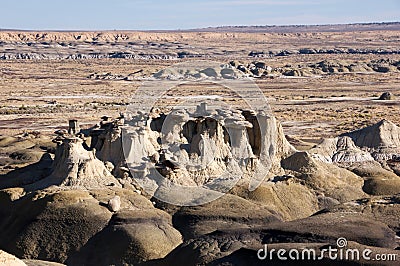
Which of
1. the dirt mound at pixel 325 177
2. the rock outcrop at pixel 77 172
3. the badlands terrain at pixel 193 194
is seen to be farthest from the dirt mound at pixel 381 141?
the rock outcrop at pixel 77 172

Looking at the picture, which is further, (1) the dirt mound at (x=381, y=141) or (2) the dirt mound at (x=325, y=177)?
(1) the dirt mound at (x=381, y=141)

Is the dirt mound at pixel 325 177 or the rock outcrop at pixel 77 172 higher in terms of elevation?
the rock outcrop at pixel 77 172

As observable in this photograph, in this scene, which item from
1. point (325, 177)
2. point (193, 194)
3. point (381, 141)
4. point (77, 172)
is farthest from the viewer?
point (381, 141)

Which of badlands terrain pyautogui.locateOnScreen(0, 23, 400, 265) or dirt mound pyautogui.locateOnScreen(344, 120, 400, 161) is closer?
badlands terrain pyautogui.locateOnScreen(0, 23, 400, 265)

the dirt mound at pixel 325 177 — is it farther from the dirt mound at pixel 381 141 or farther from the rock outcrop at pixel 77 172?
the rock outcrop at pixel 77 172

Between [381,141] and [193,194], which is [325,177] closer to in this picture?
[193,194]

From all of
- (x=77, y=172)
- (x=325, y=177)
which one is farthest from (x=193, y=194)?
(x=325, y=177)

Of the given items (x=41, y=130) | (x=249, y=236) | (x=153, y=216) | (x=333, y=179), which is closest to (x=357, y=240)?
(x=249, y=236)

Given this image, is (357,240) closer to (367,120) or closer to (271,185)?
(271,185)

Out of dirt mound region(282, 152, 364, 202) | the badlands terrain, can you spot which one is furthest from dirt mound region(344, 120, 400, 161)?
dirt mound region(282, 152, 364, 202)

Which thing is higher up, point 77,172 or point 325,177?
point 77,172

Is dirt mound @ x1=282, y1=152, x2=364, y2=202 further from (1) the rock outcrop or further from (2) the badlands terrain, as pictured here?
(1) the rock outcrop

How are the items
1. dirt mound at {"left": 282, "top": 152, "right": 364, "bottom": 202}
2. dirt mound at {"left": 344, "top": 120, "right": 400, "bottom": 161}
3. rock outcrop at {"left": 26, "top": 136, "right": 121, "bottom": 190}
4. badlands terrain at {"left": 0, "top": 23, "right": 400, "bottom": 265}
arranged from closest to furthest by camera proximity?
1. badlands terrain at {"left": 0, "top": 23, "right": 400, "bottom": 265}
2. rock outcrop at {"left": 26, "top": 136, "right": 121, "bottom": 190}
3. dirt mound at {"left": 282, "top": 152, "right": 364, "bottom": 202}
4. dirt mound at {"left": 344, "top": 120, "right": 400, "bottom": 161}

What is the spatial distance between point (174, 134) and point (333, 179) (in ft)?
30.1
